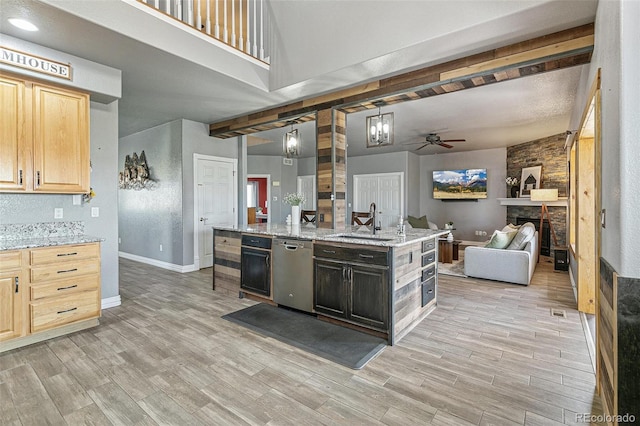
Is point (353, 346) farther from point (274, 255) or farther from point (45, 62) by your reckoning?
point (45, 62)

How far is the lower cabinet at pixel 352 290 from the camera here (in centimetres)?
282

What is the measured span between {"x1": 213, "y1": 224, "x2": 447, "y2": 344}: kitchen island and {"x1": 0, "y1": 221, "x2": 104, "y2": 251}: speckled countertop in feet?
5.60

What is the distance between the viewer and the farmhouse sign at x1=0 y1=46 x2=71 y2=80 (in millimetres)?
2756

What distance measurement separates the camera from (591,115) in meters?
2.88

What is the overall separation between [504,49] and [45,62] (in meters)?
4.27

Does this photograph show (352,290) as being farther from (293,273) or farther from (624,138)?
(624,138)

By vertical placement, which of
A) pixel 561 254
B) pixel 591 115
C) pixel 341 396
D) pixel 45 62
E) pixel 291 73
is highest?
pixel 291 73

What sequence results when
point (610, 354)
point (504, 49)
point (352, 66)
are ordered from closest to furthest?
point (610, 354)
point (504, 49)
point (352, 66)

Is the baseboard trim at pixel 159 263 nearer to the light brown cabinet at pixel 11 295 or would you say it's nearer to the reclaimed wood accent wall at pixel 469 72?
the light brown cabinet at pixel 11 295

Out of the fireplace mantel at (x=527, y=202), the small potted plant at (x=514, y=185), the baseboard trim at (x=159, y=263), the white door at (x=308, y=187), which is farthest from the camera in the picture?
the white door at (x=308, y=187)

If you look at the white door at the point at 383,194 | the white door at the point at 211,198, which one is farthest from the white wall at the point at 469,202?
the white door at the point at 211,198

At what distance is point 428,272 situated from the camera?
138 inches

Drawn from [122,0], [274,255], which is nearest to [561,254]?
[274,255]

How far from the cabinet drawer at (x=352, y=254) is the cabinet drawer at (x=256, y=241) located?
730mm
